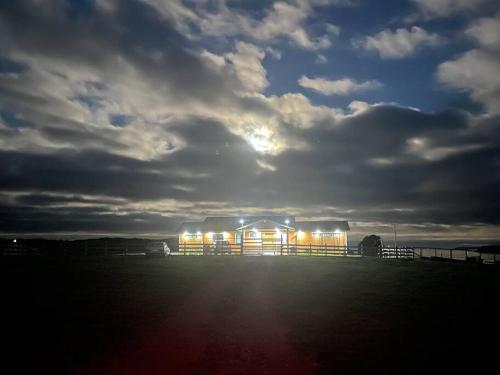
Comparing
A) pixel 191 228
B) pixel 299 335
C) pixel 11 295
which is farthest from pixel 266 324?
pixel 191 228

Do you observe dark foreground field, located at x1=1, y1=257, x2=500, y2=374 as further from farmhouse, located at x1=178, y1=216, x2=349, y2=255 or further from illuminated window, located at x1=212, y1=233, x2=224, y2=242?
illuminated window, located at x1=212, y1=233, x2=224, y2=242

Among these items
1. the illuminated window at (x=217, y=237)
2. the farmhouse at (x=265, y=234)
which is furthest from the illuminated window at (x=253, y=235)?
the illuminated window at (x=217, y=237)

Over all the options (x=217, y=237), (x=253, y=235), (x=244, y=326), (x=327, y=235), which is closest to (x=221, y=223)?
(x=217, y=237)

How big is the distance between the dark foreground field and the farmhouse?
2900cm

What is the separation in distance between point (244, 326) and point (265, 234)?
40.6m

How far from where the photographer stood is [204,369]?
847 cm

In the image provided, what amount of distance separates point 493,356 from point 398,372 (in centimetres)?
340

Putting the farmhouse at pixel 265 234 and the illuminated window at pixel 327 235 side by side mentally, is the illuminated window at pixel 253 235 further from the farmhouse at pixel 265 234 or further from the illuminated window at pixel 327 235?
the illuminated window at pixel 327 235

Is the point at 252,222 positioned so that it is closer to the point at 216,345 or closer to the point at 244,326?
the point at 244,326

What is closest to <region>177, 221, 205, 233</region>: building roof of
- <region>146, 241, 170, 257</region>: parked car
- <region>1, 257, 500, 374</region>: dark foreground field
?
<region>146, 241, 170, 257</region>: parked car

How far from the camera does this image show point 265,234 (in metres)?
52.5

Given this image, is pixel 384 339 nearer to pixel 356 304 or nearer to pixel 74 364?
pixel 356 304

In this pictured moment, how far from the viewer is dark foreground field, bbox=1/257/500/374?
916 centimetres

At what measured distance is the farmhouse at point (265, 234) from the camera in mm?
51750
